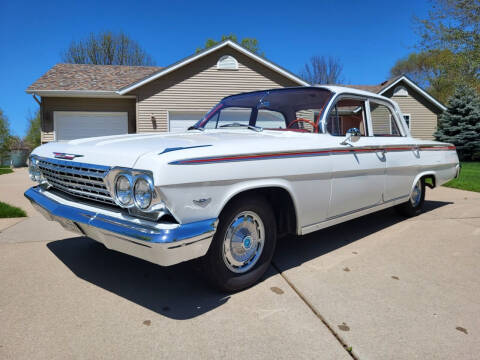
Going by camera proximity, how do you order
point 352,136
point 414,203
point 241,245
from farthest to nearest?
1. point 414,203
2. point 352,136
3. point 241,245

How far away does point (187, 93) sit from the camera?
1284 cm

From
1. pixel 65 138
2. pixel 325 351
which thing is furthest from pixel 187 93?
pixel 325 351

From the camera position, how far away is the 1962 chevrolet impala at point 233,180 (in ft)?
7.00

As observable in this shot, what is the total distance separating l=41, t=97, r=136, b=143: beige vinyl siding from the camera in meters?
12.5

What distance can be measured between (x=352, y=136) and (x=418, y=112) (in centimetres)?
1853

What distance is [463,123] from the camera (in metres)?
18.8

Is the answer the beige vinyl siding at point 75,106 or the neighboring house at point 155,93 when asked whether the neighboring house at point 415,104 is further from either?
the beige vinyl siding at point 75,106

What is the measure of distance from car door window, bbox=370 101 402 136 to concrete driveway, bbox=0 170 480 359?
1324 mm

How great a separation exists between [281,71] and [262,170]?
11.4 m

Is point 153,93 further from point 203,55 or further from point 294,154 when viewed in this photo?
point 294,154

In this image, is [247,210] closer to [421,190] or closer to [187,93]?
[421,190]

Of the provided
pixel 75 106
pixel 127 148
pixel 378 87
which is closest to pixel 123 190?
pixel 127 148

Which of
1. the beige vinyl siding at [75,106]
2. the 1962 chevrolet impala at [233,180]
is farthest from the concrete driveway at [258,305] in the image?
the beige vinyl siding at [75,106]

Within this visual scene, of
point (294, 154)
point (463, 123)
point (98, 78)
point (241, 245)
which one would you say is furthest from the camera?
point (463, 123)
